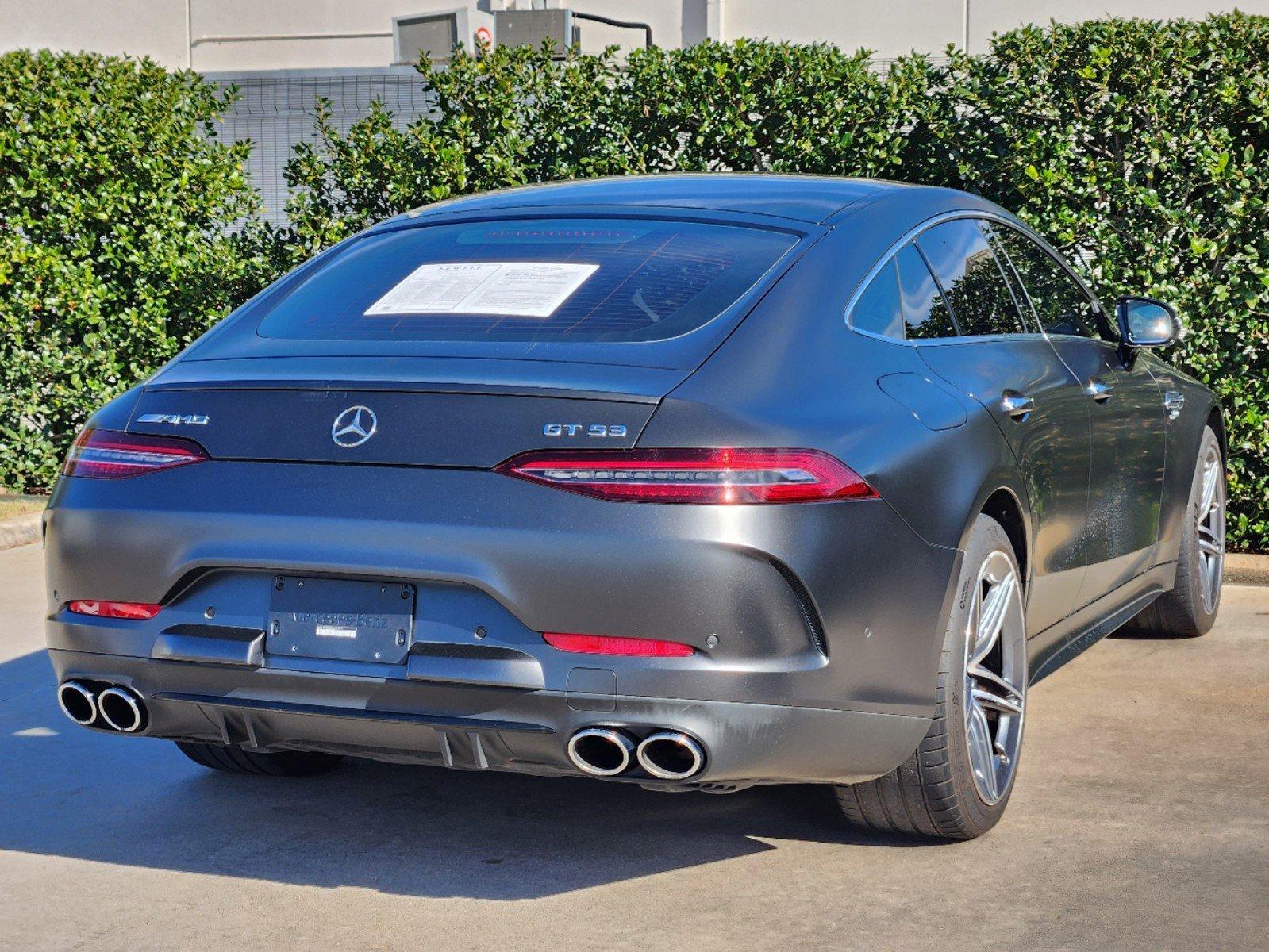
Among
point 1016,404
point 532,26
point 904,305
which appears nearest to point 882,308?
point 904,305

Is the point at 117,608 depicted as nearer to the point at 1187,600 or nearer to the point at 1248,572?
the point at 1187,600

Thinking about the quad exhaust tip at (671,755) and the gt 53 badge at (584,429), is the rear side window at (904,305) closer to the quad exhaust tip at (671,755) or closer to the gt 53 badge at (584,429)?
the gt 53 badge at (584,429)

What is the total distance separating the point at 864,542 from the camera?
3484 mm

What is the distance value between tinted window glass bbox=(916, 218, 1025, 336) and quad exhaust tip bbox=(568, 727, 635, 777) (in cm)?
162

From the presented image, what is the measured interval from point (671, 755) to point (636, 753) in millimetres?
73

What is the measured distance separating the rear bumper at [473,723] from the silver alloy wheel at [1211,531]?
3223mm

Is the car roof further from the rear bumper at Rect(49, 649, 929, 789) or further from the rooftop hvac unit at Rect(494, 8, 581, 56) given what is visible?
the rooftop hvac unit at Rect(494, 8, 581, 56)

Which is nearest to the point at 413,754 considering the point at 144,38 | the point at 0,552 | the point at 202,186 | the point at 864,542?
the point at 864,542

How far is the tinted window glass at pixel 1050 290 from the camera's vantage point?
5.17 m

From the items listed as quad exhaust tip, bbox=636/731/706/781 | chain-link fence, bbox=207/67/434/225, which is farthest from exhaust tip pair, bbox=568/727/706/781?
chain-link fence, bbox=207/67/434/225

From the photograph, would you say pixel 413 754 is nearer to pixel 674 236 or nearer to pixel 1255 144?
pixel 674 236

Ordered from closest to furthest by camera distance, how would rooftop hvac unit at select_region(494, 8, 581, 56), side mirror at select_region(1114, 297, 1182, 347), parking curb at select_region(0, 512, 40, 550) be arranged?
side mirror at select_region(1114, 297, 1182, 347) → parking curb at select_region(0, 512, 40, 550) → rooftop hvac unit at select_region(494, 8, 581, 56)

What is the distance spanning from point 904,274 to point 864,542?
0.99 m

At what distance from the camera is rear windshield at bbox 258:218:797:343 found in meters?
3.77
